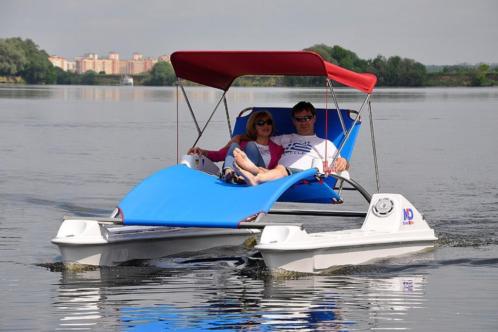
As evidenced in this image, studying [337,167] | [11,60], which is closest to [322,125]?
→ [337,167]

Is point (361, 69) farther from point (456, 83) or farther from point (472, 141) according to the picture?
point (472, 141)

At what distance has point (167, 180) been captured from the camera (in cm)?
1409

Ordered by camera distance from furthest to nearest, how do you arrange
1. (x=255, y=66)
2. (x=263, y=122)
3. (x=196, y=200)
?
(x=255, y=66) → (x=263, y=122) → (x=196, y=200)

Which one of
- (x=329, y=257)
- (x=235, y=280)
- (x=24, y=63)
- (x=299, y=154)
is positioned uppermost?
(x=299, y=154)

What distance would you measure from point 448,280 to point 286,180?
1.97 meters

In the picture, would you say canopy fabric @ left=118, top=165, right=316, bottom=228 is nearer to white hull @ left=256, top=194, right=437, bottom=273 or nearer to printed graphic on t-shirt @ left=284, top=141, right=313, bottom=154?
white hull @ left=256, top=194, right=437, bottom=273

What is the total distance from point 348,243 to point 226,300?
1987 millimetres

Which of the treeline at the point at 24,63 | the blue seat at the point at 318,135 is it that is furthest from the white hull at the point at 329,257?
the treeline at the point at 24,63

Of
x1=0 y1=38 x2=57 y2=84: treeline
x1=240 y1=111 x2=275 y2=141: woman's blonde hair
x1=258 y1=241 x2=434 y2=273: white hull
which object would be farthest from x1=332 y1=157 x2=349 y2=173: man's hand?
x1=0 y1=38 x2=57 y2=84: treeline

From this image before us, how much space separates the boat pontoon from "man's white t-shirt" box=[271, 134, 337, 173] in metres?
0.19

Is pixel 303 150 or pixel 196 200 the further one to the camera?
pixel 303 150

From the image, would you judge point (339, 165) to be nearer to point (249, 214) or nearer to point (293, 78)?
point (249, 214)

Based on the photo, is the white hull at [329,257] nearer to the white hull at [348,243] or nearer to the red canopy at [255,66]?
the white hull at [348,243]

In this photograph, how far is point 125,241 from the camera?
13.5 m
